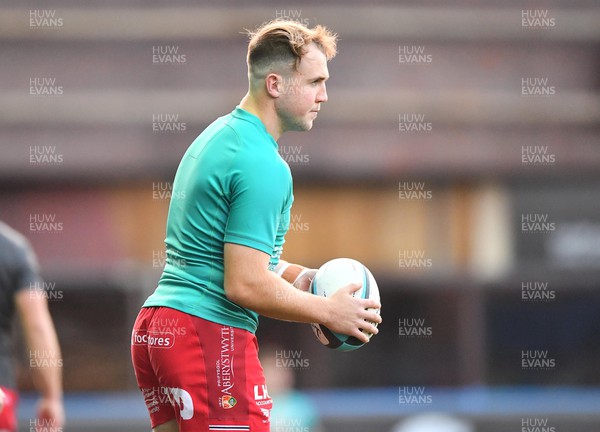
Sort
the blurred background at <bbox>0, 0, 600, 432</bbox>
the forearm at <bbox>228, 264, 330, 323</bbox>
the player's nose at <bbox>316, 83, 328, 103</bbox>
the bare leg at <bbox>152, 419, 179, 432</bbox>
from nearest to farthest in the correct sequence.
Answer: the forearm at <bbox>228, 264, 330, 323</bbox>
the bare leg at <bbox>152, 419, 179, 432</bbox>
the player's nose at <bbox>316, 83, 328, 103</bbox>
the blurred background at <bbox>0, 0, 600, 432</bbox>

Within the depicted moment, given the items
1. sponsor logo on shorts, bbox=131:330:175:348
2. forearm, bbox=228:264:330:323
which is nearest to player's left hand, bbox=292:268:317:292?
forearm, bbox=228:264:330:323

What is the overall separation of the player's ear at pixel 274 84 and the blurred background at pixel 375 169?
343 inches

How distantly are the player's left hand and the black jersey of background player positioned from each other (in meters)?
2.06

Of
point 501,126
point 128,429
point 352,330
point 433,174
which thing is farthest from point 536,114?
point 352,330

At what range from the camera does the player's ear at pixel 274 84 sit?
4734 mm

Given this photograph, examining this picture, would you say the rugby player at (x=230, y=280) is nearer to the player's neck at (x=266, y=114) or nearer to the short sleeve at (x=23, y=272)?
the player's neck at (x=266, y=114)

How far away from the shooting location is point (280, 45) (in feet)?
15.6

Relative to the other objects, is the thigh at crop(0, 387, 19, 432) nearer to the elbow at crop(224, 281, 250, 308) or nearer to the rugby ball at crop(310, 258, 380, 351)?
the rugby ball at crop(310, 258, 380, 351)

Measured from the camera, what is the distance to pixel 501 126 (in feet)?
49.5

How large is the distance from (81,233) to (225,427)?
997 centimetres

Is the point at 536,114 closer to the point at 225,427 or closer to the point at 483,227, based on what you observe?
the point at 483,227

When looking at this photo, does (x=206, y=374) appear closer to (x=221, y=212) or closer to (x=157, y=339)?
(x=157, y=339)

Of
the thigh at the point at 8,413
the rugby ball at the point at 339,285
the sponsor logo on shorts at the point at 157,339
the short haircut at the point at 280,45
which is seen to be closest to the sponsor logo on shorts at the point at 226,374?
the sponsor logo on shorts at the point at 157,339

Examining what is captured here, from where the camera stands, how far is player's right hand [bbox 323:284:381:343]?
457 cm
